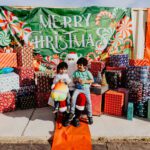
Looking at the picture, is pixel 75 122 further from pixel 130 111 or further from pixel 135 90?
pixel 135 90

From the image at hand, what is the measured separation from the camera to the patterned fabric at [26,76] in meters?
6.43

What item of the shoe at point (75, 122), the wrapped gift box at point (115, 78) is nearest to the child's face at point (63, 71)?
the shoe at point (75, 122)

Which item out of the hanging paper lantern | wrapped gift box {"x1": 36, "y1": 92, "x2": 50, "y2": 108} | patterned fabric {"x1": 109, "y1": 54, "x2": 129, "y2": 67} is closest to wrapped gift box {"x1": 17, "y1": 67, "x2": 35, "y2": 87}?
wrapped gift box {"x1": 36, "y1": 92, "x2": 50, "y2": 108}

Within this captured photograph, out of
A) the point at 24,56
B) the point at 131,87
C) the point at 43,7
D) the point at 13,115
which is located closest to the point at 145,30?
the point at 131,87

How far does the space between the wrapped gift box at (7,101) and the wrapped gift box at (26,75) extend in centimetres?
56

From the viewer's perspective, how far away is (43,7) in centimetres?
746

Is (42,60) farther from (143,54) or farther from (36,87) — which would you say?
(143,54)

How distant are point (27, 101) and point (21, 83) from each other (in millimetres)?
615

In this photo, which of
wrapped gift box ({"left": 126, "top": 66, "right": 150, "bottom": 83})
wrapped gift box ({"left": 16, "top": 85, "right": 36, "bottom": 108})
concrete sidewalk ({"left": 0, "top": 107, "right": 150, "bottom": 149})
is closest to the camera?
concrete sidewalk ({"left": 0, "top": 107, "right": 150, "bottom": 149})

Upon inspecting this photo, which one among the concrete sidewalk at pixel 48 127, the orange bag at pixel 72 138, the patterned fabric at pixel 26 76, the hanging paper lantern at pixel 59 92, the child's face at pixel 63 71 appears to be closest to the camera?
the orange bag at pixel 72 138

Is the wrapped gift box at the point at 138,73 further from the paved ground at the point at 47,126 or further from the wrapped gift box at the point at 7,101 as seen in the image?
the wrapped gift box at the point at 7,101

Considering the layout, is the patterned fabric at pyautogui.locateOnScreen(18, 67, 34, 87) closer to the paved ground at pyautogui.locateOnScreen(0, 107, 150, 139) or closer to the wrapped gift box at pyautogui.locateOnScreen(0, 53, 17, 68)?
the wrapped gift box at pyautogui.locateOnScreen(0, 53, 17, 68)

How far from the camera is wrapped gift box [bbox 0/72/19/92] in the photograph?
6.03 metres

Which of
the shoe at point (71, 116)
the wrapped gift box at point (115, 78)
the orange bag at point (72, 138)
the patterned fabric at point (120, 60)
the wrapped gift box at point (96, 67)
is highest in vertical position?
the patterned fabric at point (120, 60)
